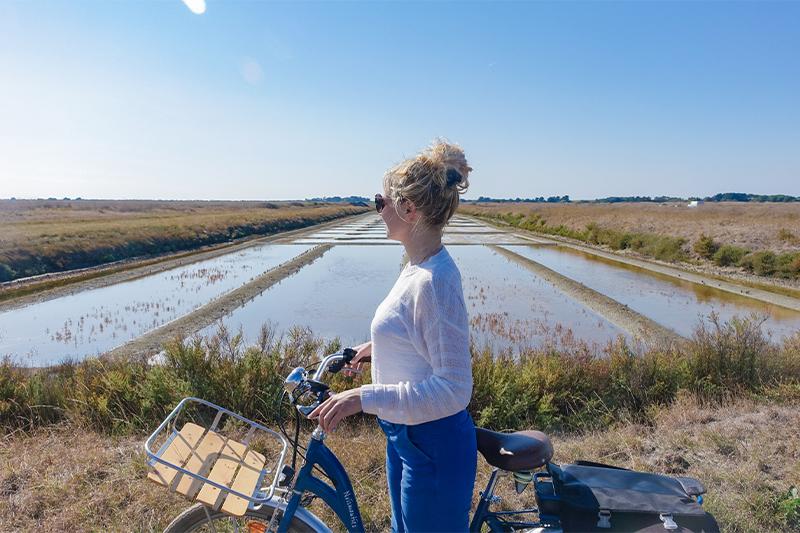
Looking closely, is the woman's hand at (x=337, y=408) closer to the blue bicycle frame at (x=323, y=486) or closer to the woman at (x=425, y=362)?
the woman at (x=425, y=362)

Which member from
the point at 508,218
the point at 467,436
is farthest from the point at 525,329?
the point at 508,218

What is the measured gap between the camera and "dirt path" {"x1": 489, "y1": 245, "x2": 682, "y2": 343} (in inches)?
397

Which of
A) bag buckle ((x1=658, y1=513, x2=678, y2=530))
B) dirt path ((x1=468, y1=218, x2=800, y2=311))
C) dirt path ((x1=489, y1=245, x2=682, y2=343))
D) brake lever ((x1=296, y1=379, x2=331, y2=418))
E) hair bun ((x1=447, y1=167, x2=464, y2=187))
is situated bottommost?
dirt path ((x1=468, y1=218, x2=800, y2=311))

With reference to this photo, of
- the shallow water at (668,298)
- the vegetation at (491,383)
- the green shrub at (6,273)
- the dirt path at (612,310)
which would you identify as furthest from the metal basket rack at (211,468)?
A: the green shrub at (6,273)

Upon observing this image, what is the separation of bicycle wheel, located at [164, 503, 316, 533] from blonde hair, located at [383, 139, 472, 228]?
125cm

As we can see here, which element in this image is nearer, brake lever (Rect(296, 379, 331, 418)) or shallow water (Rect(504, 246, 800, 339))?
brake lever (Rect(296, 379, 331, 418))

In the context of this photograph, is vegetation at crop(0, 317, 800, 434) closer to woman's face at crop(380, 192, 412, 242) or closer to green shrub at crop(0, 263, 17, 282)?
woman's face at crop(380, 192, 412, 242)

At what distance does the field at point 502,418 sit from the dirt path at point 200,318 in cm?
103

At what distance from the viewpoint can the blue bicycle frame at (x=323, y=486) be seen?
6.30 ft

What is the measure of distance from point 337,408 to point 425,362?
1.08ft

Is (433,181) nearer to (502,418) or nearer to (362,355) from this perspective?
(362,355)

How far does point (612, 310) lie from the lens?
1237 centimetres

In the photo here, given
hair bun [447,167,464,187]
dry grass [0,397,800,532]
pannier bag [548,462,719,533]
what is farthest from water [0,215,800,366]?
hair bun [447,167,464,187]

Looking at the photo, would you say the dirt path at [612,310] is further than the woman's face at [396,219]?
Yes
